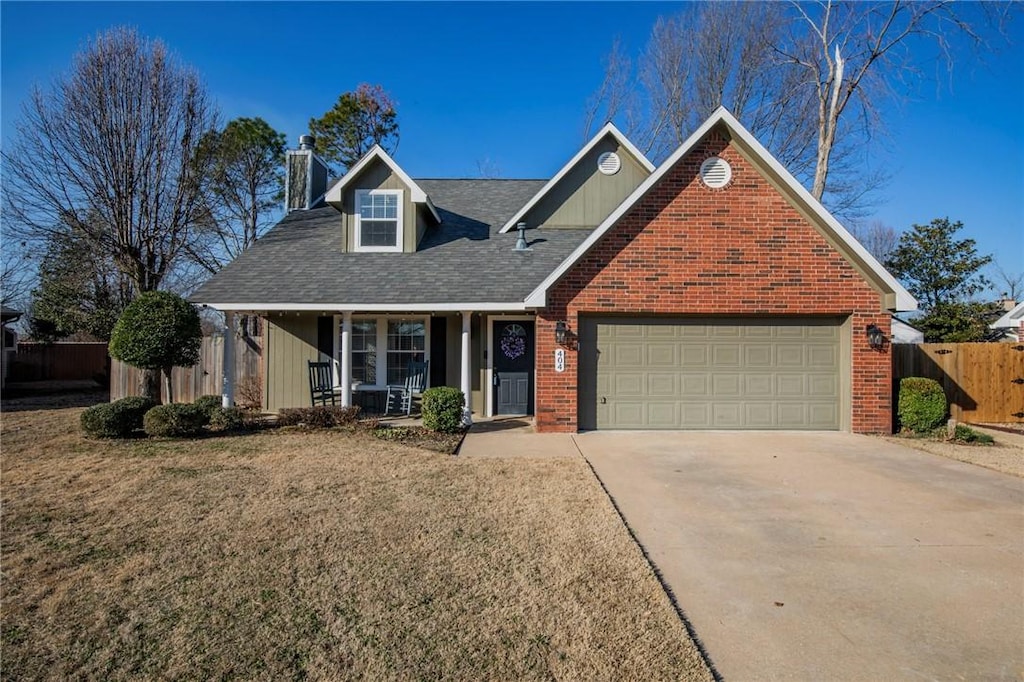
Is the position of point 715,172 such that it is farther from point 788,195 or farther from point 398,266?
point 398,266

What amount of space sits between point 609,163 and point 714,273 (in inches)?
209

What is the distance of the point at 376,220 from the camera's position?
1299 cm

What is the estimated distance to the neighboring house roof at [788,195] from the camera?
9.70 m

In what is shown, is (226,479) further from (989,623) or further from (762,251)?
(762,251)

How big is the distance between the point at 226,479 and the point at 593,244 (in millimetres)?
6792

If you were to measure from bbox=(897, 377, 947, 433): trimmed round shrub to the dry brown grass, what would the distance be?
7.06 m

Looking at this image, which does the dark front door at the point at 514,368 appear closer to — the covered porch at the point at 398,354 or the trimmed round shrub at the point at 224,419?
the covered porch at the point at 398,354

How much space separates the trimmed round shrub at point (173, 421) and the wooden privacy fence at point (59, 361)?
14.2m

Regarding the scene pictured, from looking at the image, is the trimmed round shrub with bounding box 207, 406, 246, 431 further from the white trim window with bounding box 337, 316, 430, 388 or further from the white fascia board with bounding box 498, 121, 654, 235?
the white fascia board with bounding box 498, 121, 654, 235

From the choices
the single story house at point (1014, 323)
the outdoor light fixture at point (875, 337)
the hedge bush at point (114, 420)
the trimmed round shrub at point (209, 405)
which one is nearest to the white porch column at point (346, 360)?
the trimmed round shrub at point (209, 405)

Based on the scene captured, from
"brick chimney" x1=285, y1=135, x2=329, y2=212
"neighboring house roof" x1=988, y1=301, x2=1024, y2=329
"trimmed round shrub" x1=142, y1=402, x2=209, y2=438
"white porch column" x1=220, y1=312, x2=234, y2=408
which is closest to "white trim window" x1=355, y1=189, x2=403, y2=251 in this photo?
"white porch column" x1=220, y1=312, x2=234, y2=408

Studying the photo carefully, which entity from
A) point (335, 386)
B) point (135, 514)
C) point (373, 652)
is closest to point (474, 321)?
point (335, 386)

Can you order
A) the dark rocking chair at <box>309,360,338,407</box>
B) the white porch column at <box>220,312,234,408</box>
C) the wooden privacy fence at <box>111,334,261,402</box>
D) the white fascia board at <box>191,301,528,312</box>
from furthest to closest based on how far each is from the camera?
the wooden privacy fence at <box>111,334,261,402</box>, the dark rocking chair at <box>309,360,338,407</box>, the white porch column at <box>220,312,234,408</box>, the white fascia board at <box>191,301,528,312</box>

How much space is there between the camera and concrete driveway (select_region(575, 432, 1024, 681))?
123 inches
